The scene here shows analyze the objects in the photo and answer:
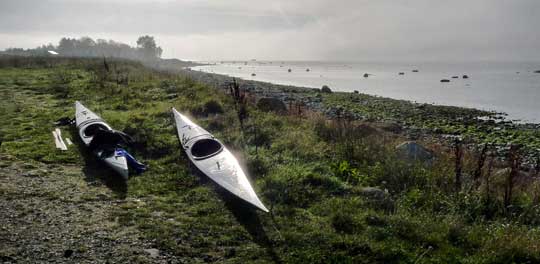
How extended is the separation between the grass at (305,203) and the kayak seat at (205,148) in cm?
38

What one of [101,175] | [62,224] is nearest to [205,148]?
[101,175]

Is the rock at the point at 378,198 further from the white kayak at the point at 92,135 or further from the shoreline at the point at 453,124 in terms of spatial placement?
the shoreline at the point at 453,124

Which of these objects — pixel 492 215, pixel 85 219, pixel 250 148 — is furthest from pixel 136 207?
pixel 492 215

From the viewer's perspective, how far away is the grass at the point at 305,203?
189 inches

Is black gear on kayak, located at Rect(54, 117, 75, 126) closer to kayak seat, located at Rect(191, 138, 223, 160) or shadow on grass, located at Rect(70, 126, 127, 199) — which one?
shadow on grass, located at Rect(70, 126, 127, 199)

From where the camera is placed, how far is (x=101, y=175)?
287 inches

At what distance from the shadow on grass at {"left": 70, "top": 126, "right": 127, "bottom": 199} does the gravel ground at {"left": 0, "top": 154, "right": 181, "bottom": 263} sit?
0.11 meters

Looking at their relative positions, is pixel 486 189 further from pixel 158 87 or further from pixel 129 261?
pixel 158 87

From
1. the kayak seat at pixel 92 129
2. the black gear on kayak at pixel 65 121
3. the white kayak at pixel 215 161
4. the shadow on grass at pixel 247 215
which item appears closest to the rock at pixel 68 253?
the shadow on grass at pixel 247 215

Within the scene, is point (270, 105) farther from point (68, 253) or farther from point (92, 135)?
point (68, 253)

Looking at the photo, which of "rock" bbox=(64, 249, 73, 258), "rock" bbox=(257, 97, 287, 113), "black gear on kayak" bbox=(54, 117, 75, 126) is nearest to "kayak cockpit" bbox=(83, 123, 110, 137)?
"black gear on kayak" bbox=(54, 117, 75, 126)

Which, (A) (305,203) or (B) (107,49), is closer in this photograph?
(A) (305,203)

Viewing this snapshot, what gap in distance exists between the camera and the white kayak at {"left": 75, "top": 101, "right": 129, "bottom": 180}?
7.25 meters

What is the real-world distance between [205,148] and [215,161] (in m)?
1.13
